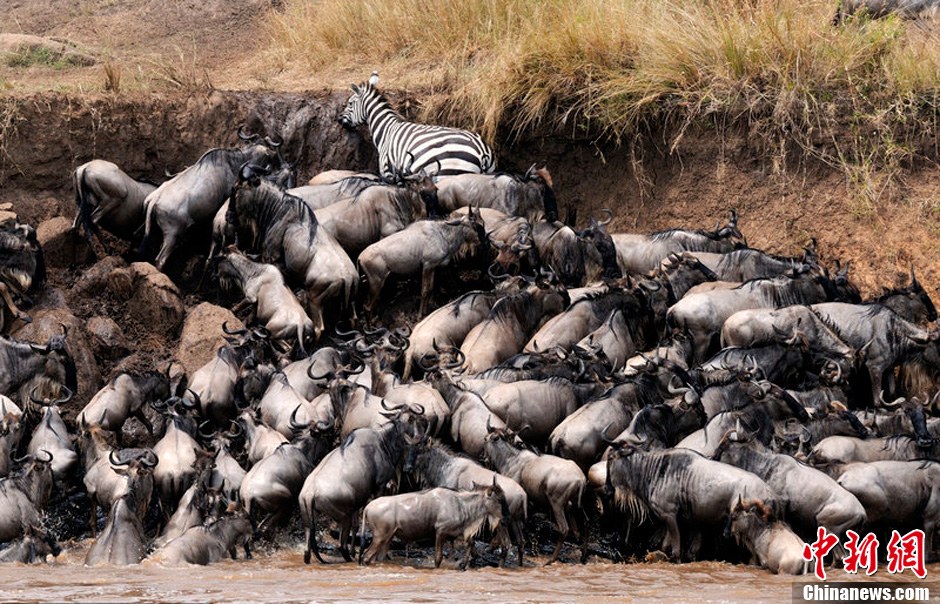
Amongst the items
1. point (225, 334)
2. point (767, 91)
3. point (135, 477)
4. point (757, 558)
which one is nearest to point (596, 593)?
point (757, 558)

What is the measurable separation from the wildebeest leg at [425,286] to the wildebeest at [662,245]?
1.80 metres

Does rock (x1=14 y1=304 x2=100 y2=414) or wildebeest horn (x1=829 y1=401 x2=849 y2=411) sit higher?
rock (x1=14 y1=304 x2=100 y2=414)

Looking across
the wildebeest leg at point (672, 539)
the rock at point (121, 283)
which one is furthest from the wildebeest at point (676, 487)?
the rock at point (121, 283)

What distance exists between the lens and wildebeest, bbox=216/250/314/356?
38.7 ft

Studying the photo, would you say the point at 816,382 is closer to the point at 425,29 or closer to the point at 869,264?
the point at 869,264

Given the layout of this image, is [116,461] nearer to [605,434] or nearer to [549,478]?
[549,478]

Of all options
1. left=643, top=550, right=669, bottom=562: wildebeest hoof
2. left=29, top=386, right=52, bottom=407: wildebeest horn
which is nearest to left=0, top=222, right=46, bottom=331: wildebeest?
left=29, top=386, right=52, bottom=407: wildebeest horn

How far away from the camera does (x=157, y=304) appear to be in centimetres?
1248

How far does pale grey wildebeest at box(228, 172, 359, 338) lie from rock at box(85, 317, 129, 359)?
1.41 metres

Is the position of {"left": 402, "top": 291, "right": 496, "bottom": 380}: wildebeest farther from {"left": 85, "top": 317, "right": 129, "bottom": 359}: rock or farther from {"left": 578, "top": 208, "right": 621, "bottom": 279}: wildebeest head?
{"left": 85, "top": 317, "right": 129, "bottom": 359}: rock

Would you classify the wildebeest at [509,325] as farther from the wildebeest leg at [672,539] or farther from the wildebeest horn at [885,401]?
the wildebeest horn at [885,401]

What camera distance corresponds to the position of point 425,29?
17.0 m

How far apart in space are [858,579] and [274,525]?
3.71 metres

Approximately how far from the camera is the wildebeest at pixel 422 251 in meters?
12.4
